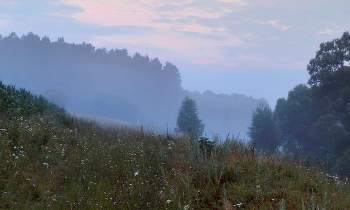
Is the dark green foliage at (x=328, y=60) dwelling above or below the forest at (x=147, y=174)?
above

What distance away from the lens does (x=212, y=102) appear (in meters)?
172

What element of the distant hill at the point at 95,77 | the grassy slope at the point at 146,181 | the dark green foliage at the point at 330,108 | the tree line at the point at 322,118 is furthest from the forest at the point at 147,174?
the distant hill at the point at 95,77

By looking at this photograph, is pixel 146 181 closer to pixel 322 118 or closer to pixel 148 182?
pixel 148 182

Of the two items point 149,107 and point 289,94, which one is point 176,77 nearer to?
point 149,107

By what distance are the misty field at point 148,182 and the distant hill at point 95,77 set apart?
274 ft

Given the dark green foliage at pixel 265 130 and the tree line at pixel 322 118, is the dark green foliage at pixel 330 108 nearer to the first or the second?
the tree line at pixel 322 118

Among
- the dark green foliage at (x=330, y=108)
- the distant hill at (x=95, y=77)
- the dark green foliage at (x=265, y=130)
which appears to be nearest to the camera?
the dark green foliage at (x=330, y=108)

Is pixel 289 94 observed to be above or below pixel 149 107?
above

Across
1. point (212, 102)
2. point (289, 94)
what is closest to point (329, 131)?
point (289, 94)

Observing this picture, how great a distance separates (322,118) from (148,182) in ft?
107

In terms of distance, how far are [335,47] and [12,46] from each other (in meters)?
111

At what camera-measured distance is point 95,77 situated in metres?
112

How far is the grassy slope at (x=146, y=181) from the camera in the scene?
13.8 feet

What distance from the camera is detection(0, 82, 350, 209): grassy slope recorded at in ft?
13.8
